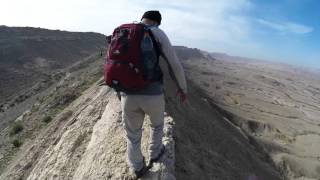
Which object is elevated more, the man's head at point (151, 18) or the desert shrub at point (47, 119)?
the man's head at point (151, 18)

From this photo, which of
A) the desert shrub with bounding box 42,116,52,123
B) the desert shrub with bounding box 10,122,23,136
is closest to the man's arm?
the desert shrub with bounding box 42,116,52,123

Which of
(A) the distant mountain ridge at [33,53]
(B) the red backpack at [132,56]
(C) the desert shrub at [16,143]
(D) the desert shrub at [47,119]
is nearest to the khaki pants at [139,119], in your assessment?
(B) the red backpack at [132,56]

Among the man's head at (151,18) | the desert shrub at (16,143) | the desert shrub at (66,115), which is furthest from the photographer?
the desert shrub at (16,143)

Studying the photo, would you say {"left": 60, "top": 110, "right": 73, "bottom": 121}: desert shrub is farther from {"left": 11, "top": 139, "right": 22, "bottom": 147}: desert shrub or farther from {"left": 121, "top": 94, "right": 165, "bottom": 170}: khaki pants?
{"left": 121, "top": 94, "right": 165, "bottom": 170}: khaki pants

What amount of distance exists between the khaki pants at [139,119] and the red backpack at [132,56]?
27cm

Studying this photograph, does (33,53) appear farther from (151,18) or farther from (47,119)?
(151,18)

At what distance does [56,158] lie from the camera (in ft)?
27.1

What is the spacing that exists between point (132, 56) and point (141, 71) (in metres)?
0.22

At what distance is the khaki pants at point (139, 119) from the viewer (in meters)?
5.52

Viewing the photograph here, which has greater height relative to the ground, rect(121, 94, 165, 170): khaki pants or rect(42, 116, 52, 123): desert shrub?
rect(121, 94, 165, 170): khaki pants

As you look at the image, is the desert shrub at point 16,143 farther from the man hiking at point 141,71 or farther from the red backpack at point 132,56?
the red backpack at point 132,56

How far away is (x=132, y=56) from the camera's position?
5.20 meters

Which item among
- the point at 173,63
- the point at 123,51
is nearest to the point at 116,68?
the point at 123,51

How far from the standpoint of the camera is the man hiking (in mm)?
5211
